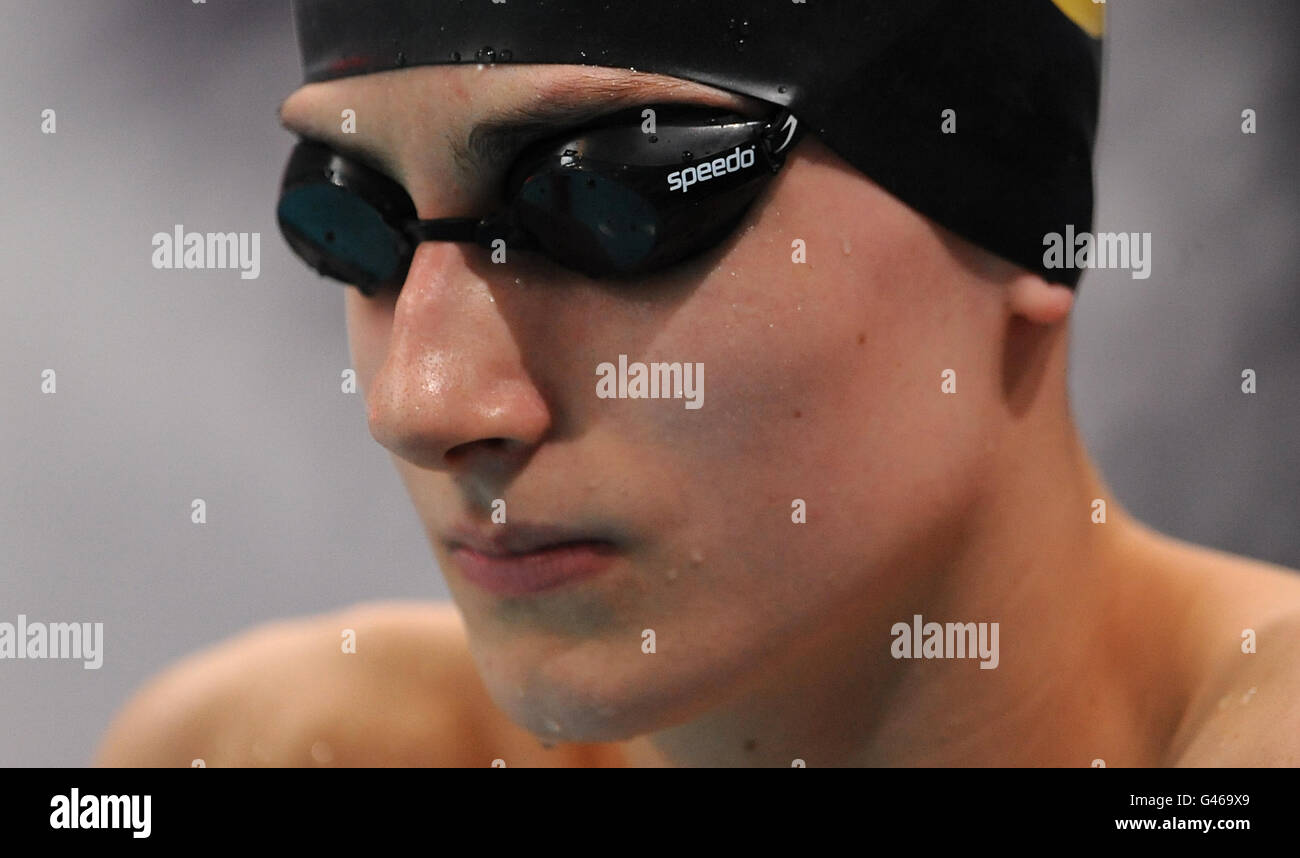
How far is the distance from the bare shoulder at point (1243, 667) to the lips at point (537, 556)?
663mm

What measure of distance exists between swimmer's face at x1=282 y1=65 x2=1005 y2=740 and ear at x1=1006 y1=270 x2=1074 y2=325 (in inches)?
1.3

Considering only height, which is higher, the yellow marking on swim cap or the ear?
the yellow marking on swim cap

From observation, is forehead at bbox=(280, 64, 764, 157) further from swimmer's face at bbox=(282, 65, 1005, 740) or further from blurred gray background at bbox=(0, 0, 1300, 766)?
blurred gray background at bbox=(0, 0, 1300, 766)

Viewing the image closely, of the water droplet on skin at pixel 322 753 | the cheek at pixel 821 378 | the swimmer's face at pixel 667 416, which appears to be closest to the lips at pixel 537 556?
the swimmer's face at pixel 667 416

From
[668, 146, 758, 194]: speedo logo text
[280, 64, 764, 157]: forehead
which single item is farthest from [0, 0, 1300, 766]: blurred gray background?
[668, 146, 758, 194]: speedo logo text

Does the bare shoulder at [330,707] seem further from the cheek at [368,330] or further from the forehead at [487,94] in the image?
the forehead at [487,94]

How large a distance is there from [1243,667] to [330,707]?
50.7 inches

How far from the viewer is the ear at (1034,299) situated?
1495mm

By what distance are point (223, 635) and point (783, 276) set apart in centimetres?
161

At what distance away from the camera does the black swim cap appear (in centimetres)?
128

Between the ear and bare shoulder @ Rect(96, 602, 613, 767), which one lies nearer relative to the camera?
the ear

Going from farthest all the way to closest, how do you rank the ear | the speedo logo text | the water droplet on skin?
the water droplet on skin, the ear, the speedo logo text
